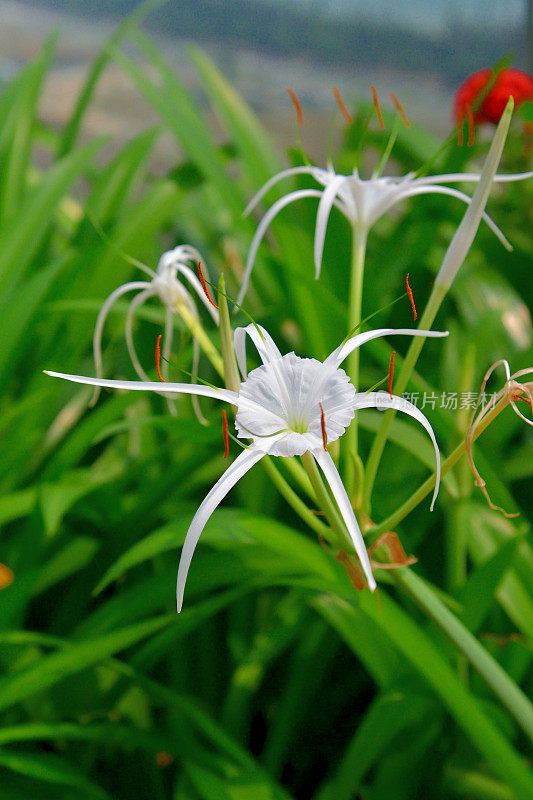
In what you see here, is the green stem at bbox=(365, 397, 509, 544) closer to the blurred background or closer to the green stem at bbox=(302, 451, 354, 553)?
the green stem at bbox=(302, 451, 354, 553)

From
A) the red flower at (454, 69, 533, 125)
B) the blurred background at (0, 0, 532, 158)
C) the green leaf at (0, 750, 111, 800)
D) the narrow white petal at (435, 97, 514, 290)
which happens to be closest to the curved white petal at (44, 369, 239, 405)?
the narrow white petal at (435, 97, 514, 290)

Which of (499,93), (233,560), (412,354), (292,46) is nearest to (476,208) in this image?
(412,354)

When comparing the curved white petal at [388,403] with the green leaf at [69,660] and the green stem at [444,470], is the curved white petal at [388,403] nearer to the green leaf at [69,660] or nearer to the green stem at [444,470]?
the green stem at [444,470]

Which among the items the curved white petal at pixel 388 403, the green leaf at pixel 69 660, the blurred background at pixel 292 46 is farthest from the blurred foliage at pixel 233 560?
the blurred background at pixel 292 46

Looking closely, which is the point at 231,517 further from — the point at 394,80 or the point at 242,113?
the point at 394,80

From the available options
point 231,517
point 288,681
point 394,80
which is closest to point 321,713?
point 288,681

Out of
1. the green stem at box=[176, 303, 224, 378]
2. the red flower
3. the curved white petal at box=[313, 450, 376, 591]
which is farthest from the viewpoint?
the red flower
